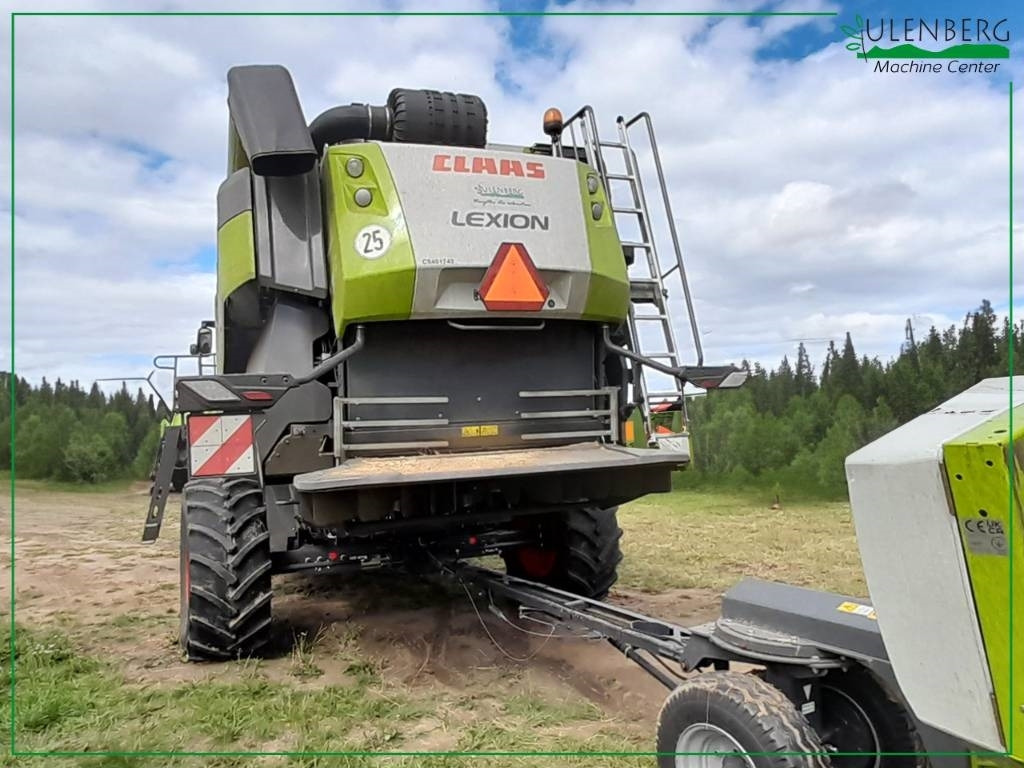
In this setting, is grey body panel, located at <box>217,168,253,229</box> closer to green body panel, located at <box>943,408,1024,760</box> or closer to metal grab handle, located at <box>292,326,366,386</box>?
metal grab handle, located at <box>292,326,366,386</box>

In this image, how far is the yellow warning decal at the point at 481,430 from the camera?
4.66 metres

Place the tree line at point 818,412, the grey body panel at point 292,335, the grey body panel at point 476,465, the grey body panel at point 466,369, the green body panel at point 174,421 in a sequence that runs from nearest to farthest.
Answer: the grey body panel at point 476,465 → the grey body panel at point 466,369 → the grey body panel at point 292,335 → the green body panel at point 174,421 → the tree line at point 818,412

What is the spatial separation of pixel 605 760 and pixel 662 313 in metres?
2.88

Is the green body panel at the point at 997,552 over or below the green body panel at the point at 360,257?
below

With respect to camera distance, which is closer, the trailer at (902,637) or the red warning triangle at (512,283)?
the trailer at (902,637)

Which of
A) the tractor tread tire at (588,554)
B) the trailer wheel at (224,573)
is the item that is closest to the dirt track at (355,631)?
the trailer wheel at (224,573)

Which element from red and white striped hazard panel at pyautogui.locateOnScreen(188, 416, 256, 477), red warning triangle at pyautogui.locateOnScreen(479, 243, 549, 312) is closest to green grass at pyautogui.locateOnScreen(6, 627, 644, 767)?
red and white striped hazard panel at pyautogui.locateOnScreen(188, 416, 256, 477)

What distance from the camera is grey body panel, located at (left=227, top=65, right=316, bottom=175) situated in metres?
4.41

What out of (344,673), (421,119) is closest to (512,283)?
(421,119)

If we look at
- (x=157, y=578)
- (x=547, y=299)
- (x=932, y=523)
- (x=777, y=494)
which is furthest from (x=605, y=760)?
(x=777, y=494)

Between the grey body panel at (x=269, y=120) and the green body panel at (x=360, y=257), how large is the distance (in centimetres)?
25

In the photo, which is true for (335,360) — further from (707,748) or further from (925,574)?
(925,574)

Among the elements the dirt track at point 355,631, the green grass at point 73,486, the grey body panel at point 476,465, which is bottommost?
the dirt track at point 355,631

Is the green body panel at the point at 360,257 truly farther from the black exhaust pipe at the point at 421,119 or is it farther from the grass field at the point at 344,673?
the grass field at the point at 344,673
